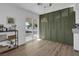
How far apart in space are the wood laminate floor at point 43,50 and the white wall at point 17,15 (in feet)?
0.68

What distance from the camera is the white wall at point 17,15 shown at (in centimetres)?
208

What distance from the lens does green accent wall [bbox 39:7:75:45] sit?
89.3 inches

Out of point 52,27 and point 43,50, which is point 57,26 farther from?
point 43,50

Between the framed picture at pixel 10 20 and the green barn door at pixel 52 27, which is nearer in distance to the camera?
the framed picture at pixel 10 20

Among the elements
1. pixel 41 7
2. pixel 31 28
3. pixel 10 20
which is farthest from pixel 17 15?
pixel 41 7

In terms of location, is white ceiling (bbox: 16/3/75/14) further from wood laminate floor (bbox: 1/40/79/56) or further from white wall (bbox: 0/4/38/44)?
wood laminate floor (bbox: 1/40/79/56)

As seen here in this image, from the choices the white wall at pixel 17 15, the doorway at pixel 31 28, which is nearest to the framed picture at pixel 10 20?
the white wall at pixel 17 15

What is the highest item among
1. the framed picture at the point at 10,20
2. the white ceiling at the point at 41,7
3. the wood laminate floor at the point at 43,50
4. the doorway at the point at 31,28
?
the white ceiling at the point at 41,7

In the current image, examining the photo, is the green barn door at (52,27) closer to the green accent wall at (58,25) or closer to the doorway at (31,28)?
the green accent wall at (58,25)

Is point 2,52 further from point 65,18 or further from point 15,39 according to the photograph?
point 65,18

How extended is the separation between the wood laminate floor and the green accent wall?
140 millimetres

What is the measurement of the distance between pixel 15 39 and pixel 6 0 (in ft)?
2.77

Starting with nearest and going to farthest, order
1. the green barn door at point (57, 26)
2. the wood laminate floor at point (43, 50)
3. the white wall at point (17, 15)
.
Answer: the white wall at point (17, 15) < the wood laminate floor at point (43, 50) < the green barn door at point (57, 26)

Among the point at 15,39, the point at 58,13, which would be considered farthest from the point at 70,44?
the point at 15,39
